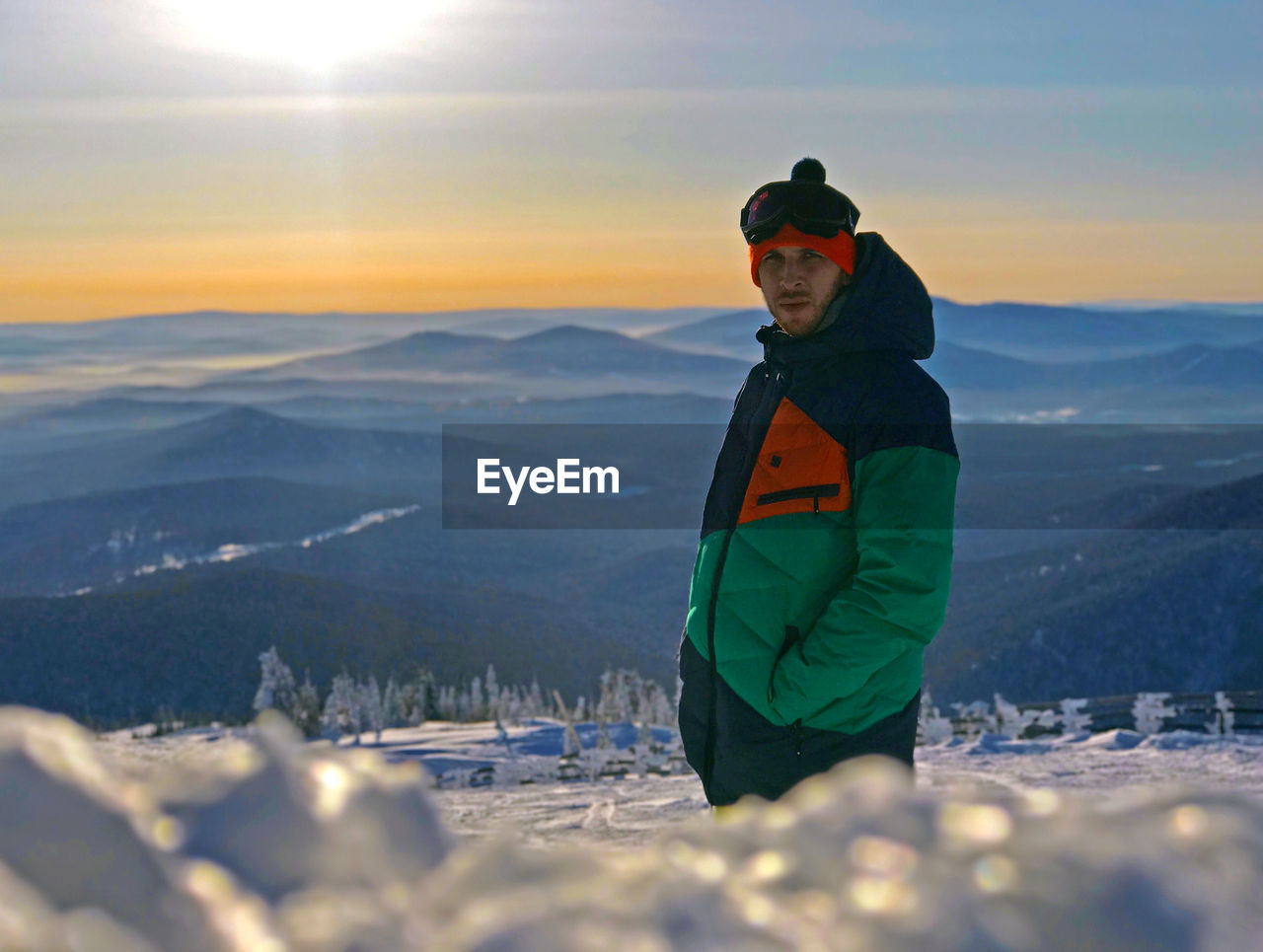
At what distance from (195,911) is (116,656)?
109m

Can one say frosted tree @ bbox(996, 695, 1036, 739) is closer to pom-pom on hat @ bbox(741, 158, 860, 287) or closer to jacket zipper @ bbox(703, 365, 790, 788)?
jacket zipper @ bbox(703, 365, 790, 788)

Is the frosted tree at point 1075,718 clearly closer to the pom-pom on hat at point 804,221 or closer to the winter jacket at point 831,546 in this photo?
the winter jacket at point 831,546

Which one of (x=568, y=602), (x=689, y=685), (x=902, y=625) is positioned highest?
(x=902, y=625)

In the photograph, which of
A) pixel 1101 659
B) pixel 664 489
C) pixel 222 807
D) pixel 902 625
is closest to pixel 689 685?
pixel 902 625

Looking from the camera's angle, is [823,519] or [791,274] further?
[791,274]

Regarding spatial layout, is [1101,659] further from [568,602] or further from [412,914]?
[412,914]

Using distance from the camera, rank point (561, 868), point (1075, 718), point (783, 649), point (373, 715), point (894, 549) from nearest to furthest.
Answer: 1. point (561, 868)
2. point (894, 549)
3. point (783, 649)
4. point (1075, 718)
5. point (373, 715)

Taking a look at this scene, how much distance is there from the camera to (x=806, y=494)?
2824mm

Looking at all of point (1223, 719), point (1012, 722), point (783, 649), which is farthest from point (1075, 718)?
point (783, 649)

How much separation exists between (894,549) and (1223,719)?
9.97 metres

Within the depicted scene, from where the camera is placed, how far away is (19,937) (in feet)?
2.08

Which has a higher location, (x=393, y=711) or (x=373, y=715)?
(x=373, y=715)

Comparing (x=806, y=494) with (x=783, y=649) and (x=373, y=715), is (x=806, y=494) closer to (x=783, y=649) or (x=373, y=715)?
(x=783, y=649)

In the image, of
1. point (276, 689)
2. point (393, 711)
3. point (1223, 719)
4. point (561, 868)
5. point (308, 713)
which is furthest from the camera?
point (276, 689)
